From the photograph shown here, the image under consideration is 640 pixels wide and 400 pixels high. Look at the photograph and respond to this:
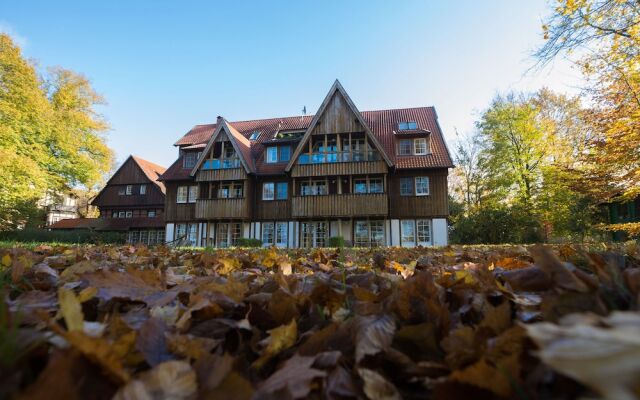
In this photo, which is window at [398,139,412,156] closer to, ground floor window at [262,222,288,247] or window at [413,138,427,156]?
window at [413,138,427,156]

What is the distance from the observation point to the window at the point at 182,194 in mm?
24156

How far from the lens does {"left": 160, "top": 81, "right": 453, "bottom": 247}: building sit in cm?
2009

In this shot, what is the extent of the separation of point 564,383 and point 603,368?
25 centimetres

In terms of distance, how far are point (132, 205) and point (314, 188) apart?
21183mm

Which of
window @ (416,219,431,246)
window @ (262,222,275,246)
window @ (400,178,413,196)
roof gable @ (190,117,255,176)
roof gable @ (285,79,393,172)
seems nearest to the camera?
window @ (416,219,431,246)

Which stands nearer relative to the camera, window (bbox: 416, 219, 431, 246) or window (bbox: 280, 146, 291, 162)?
window (bbox: 416, 219, 431, 246)

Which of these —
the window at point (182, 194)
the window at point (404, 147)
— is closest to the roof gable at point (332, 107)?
the window at point (404, 147)

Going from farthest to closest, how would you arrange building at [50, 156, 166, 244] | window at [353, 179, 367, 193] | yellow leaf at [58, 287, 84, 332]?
building at [50, 156, 166, 244] → window at [353, 179, 367, 193] → yellow leaf at [58, 287, 84, 332]

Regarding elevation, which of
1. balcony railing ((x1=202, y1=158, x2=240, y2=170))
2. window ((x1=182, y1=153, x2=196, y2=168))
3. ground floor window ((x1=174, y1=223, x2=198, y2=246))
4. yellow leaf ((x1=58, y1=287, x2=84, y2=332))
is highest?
window ((x1=182, y1=153, x2=196, y2=168))

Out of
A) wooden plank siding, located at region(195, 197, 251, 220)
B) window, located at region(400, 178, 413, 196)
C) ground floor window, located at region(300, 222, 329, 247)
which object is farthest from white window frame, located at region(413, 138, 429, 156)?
wooden plank siding, located at region(195, 197, 251, 220)

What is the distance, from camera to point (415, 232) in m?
20.2

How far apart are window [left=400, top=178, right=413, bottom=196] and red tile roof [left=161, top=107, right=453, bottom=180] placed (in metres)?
0.91

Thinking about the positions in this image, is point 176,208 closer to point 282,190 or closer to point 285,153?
point 282,190

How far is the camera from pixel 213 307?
1.12 m
